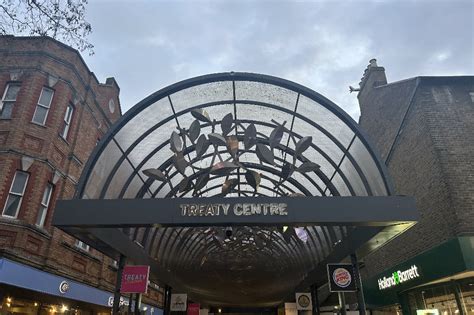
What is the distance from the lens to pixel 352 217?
276 inches

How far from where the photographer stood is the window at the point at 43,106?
14.5m

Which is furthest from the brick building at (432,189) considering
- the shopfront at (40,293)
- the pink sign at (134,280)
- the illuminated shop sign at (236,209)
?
the shopfront at (40,293)

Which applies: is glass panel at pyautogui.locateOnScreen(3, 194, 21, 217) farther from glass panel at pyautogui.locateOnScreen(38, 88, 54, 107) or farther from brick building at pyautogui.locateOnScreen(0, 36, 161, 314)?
glass panel at pyautogui.locateOnScreen(38, 88, 54, 107)

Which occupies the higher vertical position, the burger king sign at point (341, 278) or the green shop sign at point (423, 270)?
the green shop sign at point (423, 270)

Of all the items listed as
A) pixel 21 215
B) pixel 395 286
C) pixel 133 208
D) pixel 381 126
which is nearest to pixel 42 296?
pixel 21 215

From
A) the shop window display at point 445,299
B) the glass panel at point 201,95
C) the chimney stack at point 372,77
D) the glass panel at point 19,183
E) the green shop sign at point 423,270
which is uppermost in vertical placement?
the chimney stack at point 372,77

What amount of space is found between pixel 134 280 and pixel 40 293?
508cm

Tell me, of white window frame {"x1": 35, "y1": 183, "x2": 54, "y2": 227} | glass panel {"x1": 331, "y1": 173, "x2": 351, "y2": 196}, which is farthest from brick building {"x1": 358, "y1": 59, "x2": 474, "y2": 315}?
white window frame {"x1": 35, "y1": 183, "x2": 54, "y2": 227}

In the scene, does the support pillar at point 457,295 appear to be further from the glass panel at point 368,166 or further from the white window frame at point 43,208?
the white window frame at point 43,208

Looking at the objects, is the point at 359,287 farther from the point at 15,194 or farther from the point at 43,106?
the point at 43,106

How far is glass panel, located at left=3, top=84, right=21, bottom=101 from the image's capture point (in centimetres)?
1458

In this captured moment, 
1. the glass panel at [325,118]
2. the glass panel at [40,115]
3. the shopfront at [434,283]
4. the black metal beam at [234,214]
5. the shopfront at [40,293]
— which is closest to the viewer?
the black metal beam at [234,214]

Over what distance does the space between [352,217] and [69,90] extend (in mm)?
13474

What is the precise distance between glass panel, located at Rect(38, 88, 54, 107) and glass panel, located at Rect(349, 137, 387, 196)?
39.9 ft
